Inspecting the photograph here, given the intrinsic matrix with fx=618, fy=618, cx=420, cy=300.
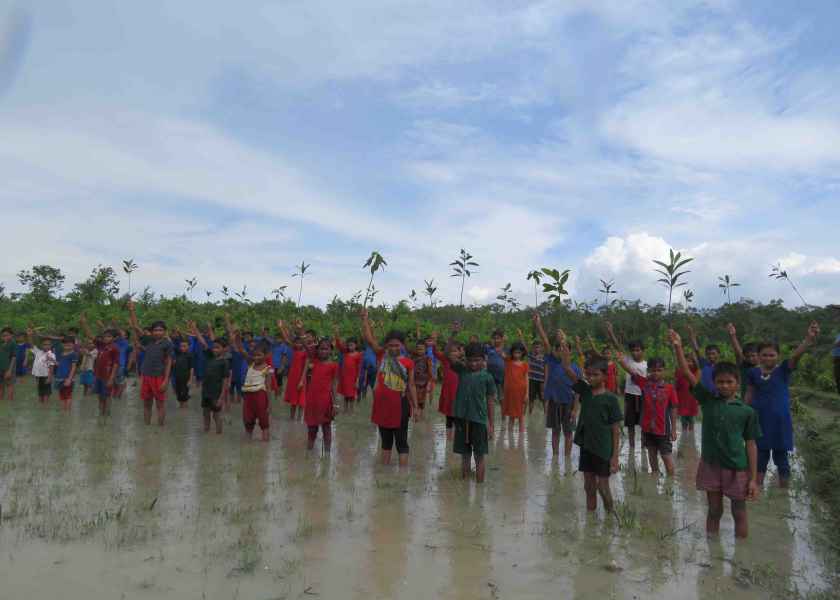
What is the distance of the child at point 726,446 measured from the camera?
496 centimetres

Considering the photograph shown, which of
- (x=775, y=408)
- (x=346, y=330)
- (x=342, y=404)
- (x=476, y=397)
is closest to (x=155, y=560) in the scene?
(x=476, y=397)

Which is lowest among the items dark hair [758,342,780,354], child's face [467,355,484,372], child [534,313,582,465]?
child [534,313,582,465]

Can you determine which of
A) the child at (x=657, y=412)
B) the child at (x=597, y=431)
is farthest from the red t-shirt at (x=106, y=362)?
the child at (x=657, y=412)

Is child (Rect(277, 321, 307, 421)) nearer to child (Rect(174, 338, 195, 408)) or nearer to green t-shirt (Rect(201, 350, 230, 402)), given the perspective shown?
green t-shirt (Rect(201, 350, 230, 402))

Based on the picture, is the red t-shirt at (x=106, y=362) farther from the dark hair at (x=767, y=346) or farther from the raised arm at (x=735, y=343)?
the dark hair at (x=767, y=346)

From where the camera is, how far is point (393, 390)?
24.0 feet

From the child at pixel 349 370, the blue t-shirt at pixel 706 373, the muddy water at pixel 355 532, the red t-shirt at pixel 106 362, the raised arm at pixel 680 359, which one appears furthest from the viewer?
the child at pixel 349 370

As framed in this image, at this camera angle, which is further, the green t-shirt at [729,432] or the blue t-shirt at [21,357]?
→ the blue t-shirt at [21,357]

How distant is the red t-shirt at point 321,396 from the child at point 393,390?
0.71m

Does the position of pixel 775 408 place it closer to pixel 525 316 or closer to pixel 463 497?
pixel 463 497

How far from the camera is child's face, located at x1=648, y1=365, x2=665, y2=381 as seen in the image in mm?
7270

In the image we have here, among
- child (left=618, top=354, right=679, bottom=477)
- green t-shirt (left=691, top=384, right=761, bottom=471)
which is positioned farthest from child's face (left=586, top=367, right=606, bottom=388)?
child (left=618, top=354, right=679, bottom=477)

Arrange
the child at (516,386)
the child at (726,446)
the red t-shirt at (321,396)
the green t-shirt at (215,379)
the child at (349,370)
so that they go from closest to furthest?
1. the child at (726,446)
2. the red t-shirt at (321,396)
3. the green t-shirt at (215,379)
4. the child at (516,386)
5. the child at (349,370)

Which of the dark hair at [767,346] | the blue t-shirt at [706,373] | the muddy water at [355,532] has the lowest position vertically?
the muddy water at [355,532]
